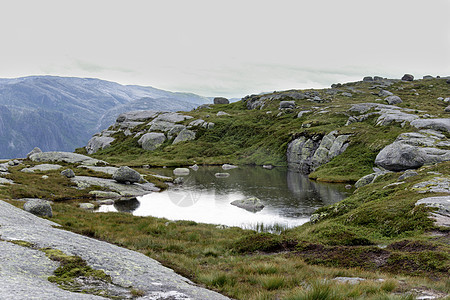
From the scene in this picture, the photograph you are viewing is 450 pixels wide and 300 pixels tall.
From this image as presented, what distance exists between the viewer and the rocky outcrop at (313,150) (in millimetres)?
86750

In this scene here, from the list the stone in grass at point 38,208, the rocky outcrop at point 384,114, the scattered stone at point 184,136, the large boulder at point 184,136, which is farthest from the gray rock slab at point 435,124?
the large boulder at point 184,136

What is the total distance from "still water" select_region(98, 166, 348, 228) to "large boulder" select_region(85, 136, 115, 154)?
103m

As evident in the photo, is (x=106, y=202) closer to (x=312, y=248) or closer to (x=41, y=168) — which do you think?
(x=41, y=168)

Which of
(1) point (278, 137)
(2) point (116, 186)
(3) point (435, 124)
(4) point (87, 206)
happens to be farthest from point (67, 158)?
(3) point (435, 124)

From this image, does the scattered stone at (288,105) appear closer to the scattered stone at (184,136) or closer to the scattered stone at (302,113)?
the scattered stone at (302,113)

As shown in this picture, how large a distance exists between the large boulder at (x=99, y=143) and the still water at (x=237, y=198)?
103 meters

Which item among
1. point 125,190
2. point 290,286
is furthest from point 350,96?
point 290,286

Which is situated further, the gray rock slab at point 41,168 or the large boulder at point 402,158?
the gray rock slab at point 41,168

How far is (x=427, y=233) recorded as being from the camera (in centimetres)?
1969

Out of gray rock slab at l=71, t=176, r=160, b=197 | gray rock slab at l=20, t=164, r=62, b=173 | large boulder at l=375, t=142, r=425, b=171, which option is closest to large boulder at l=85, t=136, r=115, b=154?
gray rock slab at l=20, t=164, r=62, b=173

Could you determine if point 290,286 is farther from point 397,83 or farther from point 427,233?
point 397,83

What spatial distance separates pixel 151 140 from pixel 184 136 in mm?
16470

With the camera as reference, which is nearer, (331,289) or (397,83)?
(331,289)

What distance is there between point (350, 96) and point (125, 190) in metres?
146
